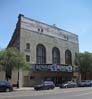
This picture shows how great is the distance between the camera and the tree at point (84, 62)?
64.1 metres

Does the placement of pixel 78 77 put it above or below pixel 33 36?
below

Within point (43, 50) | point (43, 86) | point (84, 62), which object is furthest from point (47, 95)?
point (84, 62)

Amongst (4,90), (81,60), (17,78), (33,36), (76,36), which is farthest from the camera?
(76,36)

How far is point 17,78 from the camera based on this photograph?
53.9 metres

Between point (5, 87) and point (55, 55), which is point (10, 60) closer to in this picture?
point (5, 87)

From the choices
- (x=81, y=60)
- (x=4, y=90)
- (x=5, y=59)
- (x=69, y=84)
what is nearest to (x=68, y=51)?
(x=81, y=60)

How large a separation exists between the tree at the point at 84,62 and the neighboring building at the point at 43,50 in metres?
2.14

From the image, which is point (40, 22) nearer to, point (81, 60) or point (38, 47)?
point (38, 47)

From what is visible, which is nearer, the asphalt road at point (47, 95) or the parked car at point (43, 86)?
the asphalt road at point (47, 95)

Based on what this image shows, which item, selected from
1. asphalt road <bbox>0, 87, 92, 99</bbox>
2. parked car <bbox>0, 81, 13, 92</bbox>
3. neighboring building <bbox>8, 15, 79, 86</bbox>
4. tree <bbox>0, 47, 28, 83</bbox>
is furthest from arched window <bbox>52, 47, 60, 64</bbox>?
Result: asphalt road <bbox>0, 87, 92, 99</bbox>

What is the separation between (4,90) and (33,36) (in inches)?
952

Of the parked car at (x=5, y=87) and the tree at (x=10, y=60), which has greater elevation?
the tree at (x=10, y=60)

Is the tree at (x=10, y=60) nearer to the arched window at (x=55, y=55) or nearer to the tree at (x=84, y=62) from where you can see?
the arched window at (x=55, y=55)

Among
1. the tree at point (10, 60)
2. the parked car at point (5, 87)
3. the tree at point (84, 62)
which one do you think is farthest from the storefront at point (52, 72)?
the parked car at point (5, 87)
